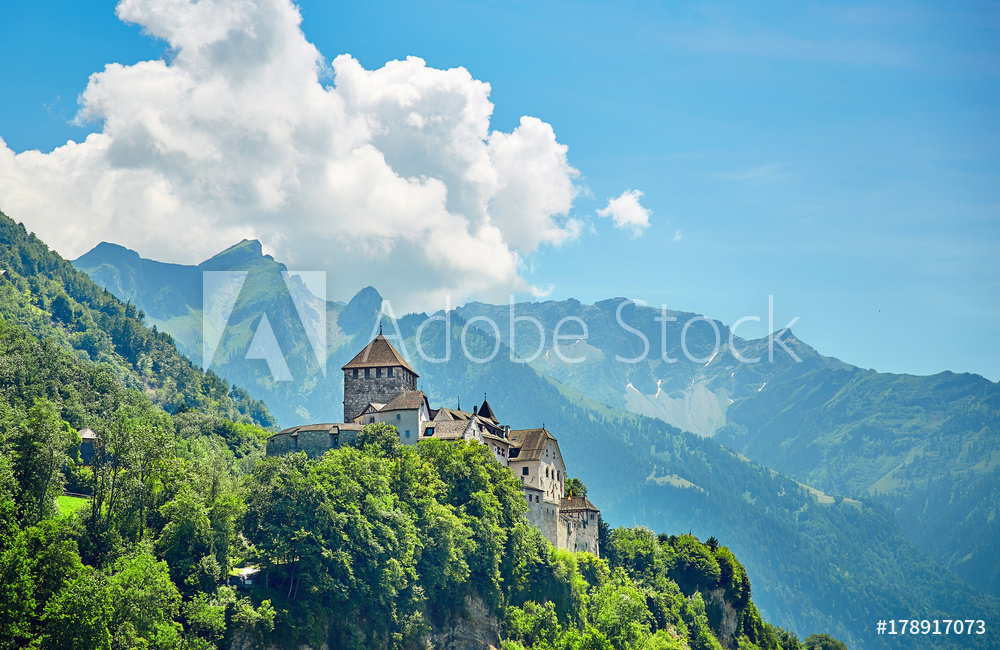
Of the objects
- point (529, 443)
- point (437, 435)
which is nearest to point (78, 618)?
point (437, 435)

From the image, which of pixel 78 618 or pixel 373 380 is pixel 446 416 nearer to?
pixel 373 380

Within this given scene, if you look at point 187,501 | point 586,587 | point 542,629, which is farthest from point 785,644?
point 187,501

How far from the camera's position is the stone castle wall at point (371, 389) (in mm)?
113625

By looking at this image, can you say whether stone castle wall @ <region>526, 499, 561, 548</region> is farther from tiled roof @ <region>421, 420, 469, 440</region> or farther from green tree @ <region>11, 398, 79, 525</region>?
green tree @ <region>11, 398, 79, 525</region>

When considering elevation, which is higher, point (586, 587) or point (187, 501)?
point (187, 501)

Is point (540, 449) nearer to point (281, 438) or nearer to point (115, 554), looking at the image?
point (281, 438)

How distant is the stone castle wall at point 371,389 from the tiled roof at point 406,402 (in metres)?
4.47

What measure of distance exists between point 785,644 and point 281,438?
3628 inches

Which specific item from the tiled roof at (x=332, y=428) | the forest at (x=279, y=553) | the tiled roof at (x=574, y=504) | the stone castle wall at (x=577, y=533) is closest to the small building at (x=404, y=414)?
the tiled roof at (x=332, y=428)

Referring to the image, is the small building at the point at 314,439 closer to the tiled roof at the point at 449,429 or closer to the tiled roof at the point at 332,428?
the tiled roof at the point at 332,428

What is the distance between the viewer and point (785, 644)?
512ft

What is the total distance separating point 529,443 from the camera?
115 meters

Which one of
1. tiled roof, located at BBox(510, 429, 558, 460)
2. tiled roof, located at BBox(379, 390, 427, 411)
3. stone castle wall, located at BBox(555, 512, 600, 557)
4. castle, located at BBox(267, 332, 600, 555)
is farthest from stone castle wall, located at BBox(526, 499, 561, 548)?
tiled roof, located at BBox(379, 390, 427, 411)

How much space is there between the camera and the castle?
103750 millimetres
